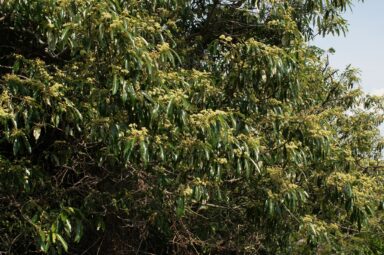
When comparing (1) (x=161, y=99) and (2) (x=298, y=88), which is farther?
(2) (x=298, y=88)

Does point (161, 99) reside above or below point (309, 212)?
above

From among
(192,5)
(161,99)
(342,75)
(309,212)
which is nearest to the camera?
(161,99)

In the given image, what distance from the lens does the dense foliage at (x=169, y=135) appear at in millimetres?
3375

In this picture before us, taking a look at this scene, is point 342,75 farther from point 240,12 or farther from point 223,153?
point 223,153

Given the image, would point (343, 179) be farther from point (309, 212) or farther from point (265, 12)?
point (265, 12)

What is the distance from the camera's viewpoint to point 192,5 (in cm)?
535

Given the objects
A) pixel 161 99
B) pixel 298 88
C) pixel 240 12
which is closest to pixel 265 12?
pixel 240 12

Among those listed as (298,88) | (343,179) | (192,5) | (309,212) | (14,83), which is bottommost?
(309,212)

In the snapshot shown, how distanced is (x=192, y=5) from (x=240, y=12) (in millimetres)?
495

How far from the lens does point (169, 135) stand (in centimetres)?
352

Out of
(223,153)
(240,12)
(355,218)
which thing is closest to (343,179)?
(355,218)

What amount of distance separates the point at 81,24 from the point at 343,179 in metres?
2.33

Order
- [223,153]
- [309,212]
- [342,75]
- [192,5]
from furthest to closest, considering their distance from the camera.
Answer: [342,75], [192,5], [309,212], [223,153]

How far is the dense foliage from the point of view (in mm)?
→ 3375
